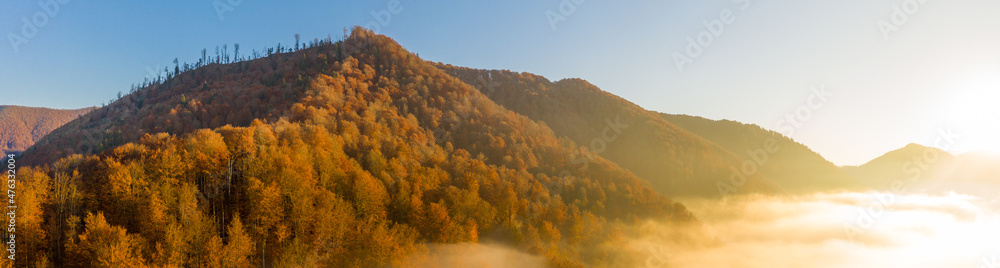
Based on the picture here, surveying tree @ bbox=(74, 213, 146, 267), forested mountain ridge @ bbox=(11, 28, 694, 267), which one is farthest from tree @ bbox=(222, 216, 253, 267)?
tree @ bbox=(74, 213, 146, 267)

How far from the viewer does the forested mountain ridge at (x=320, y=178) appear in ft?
165

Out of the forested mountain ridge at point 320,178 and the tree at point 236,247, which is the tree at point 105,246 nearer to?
the forested mountain ridge at point 320,178

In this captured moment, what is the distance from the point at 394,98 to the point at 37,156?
106 metres

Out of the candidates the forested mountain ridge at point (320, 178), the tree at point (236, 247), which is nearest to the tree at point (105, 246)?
the forested mountain ridge at point (320, 178)

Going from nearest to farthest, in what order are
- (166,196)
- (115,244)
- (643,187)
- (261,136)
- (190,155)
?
(115,244), (166,196), (190,155), (261,136), (643,187)

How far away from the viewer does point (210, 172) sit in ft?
202

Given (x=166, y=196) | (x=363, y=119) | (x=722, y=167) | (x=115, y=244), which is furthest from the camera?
(x=722, y=167)

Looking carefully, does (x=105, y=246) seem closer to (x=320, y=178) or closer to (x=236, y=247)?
(x=236, y=247)

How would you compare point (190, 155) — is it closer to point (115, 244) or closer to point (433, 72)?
point (115, 244)

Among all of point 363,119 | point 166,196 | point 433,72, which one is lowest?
point 166,196

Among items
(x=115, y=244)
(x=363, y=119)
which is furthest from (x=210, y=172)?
(x=363, y=119)

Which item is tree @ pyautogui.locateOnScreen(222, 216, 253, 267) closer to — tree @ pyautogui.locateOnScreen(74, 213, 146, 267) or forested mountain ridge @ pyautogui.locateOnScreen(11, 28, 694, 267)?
forested mountain ridge @ pyautogui.locateOnScreen(11, 28, 694, 267)

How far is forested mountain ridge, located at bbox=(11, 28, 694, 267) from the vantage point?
165ft

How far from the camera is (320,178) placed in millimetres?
72438
